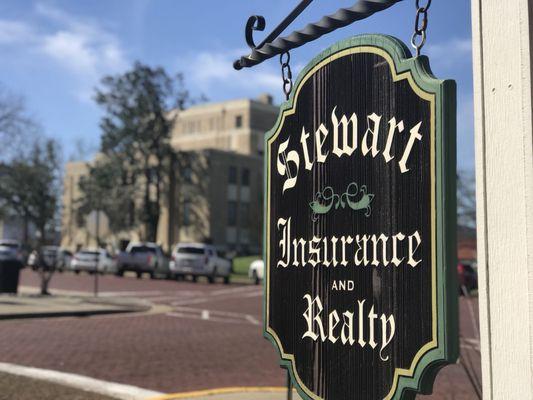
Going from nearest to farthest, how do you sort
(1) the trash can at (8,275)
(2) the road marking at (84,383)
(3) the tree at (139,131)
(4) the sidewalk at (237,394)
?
(4) the sidewalk at (237,394), (2) the road marking at (84,383), (1) the trash can at (8,275), (3) the tree at (139,131)

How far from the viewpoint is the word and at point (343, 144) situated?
115 inches

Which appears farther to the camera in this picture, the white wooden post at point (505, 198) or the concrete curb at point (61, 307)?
the concrete curb at point (61, 307)

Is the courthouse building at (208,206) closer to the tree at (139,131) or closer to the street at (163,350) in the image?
the tree at (139,131)

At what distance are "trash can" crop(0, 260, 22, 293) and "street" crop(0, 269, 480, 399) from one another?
4791 mm

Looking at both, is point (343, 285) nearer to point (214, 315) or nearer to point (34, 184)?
point (214, 315)

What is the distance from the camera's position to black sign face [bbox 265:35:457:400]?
274cm

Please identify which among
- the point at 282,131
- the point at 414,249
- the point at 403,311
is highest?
the point at 282,131

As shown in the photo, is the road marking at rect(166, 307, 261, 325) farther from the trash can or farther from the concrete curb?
the trash can

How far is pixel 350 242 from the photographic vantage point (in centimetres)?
314

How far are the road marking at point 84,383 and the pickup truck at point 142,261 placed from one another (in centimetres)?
2524

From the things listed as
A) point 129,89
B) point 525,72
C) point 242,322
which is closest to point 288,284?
point 525,72

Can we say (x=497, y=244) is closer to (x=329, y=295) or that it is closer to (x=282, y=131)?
(x=329, y=295)

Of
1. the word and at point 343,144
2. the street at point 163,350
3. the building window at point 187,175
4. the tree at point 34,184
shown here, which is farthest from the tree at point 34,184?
the word and at point 343,144

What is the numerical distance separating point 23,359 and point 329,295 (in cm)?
611
